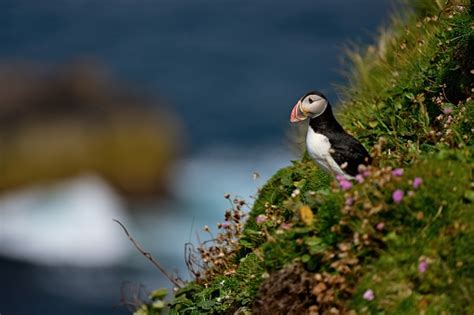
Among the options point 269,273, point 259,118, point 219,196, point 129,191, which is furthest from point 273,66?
point 269,273

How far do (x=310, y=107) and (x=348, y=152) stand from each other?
420 mm

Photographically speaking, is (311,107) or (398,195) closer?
(398,195)

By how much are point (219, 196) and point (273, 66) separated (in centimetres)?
1388

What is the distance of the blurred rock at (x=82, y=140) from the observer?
77.6 ft

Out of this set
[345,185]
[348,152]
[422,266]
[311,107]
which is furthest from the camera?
[311,107]

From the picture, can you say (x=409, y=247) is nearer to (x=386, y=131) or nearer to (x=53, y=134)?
(x=386, y=131)

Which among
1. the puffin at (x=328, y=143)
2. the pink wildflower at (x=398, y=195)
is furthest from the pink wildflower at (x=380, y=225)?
the puffin at (x=328, y=143)

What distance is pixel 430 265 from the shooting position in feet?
17.0

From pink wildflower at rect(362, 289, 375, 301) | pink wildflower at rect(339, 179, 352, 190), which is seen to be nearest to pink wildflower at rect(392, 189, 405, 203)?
pink wildflower at rect(339, 179, 352, 190)

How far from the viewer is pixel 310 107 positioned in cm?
661

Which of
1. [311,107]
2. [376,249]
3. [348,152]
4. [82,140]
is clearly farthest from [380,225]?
[82,140]

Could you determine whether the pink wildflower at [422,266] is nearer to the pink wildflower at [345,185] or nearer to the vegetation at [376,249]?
the vegetation at [376,249]

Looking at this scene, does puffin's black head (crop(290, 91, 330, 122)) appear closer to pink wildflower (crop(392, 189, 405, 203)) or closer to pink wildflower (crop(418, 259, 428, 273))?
pink wildflower (crop(392, 189, 405, 203))

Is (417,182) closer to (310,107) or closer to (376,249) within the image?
(376,249)
